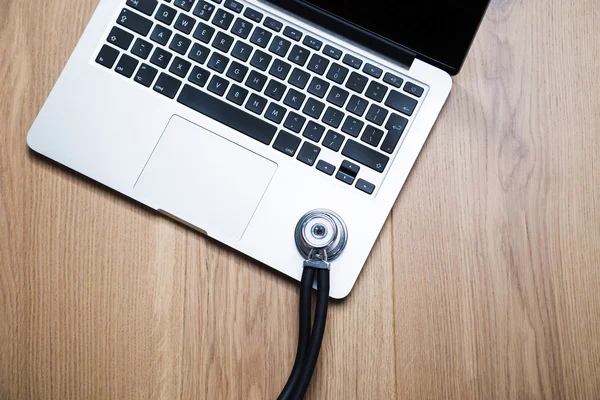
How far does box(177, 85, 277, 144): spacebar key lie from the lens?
0.66 meters

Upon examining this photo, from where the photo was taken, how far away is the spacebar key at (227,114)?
0.66 m

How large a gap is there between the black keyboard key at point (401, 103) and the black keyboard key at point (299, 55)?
10cm

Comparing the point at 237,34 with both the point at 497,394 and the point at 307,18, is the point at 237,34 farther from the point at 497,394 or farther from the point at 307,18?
the point at 497,394

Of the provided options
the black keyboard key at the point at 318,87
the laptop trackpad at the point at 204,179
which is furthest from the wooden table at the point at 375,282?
the black keyboard key at the point at 318,87

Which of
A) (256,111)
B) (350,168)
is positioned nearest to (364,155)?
(350,168)

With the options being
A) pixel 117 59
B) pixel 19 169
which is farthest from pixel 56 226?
pixel 117 59

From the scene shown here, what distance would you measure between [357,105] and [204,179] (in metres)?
0.18

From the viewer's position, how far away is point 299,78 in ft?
2.19

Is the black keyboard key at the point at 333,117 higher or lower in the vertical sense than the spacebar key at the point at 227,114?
higher

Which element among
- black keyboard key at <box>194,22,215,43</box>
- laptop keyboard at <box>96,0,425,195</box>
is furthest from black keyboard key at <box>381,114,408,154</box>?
black keyboard key at <box>194,22,215,43</box>

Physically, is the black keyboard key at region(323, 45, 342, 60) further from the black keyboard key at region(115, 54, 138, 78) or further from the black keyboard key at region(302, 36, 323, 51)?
the black keyboard key at region(115, 54, 138, 78)

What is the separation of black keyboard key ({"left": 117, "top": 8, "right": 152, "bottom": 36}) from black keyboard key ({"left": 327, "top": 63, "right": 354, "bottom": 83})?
0.20m

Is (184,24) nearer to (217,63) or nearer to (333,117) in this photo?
(217,63)

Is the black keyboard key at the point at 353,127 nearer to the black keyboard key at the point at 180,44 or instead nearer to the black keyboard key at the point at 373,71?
the black keyboard key at the point at 373,71
